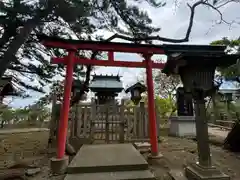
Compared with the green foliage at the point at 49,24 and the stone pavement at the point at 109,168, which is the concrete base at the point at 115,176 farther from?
the green foliage at the point at 49,24

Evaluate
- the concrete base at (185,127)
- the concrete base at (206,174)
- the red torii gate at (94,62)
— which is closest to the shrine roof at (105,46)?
the red torii gate at (94,62)

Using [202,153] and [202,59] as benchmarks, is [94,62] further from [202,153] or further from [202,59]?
[202,153]

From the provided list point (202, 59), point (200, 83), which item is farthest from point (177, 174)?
point (202, 59)

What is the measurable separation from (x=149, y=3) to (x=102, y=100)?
6250 millimetres

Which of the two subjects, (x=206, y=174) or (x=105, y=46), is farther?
(x=105, y=46)

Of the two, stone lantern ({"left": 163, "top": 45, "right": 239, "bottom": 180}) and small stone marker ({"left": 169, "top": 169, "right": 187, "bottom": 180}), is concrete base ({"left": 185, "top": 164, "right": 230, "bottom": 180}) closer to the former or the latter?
stone lantern ({"left": 163, "top": 45, "right": 239, "bottom": 180})

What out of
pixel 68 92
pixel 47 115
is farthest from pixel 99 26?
pixel 47 115

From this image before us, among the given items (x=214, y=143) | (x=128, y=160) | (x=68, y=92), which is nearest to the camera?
(x=128, y=160)

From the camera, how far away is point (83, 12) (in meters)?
4.95

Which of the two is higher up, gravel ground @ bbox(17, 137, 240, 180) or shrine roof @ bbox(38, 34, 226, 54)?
shrine roof @ bbox(38, 34, 226, 54)

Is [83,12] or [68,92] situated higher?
[83,12]

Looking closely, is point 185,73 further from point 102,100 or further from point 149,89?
point 102,100

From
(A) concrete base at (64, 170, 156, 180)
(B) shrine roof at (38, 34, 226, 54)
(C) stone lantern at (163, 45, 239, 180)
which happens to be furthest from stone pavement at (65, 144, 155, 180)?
(B) shrine roof at (38, 34, 226, 54)

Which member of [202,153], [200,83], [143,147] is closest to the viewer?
[202,153]
